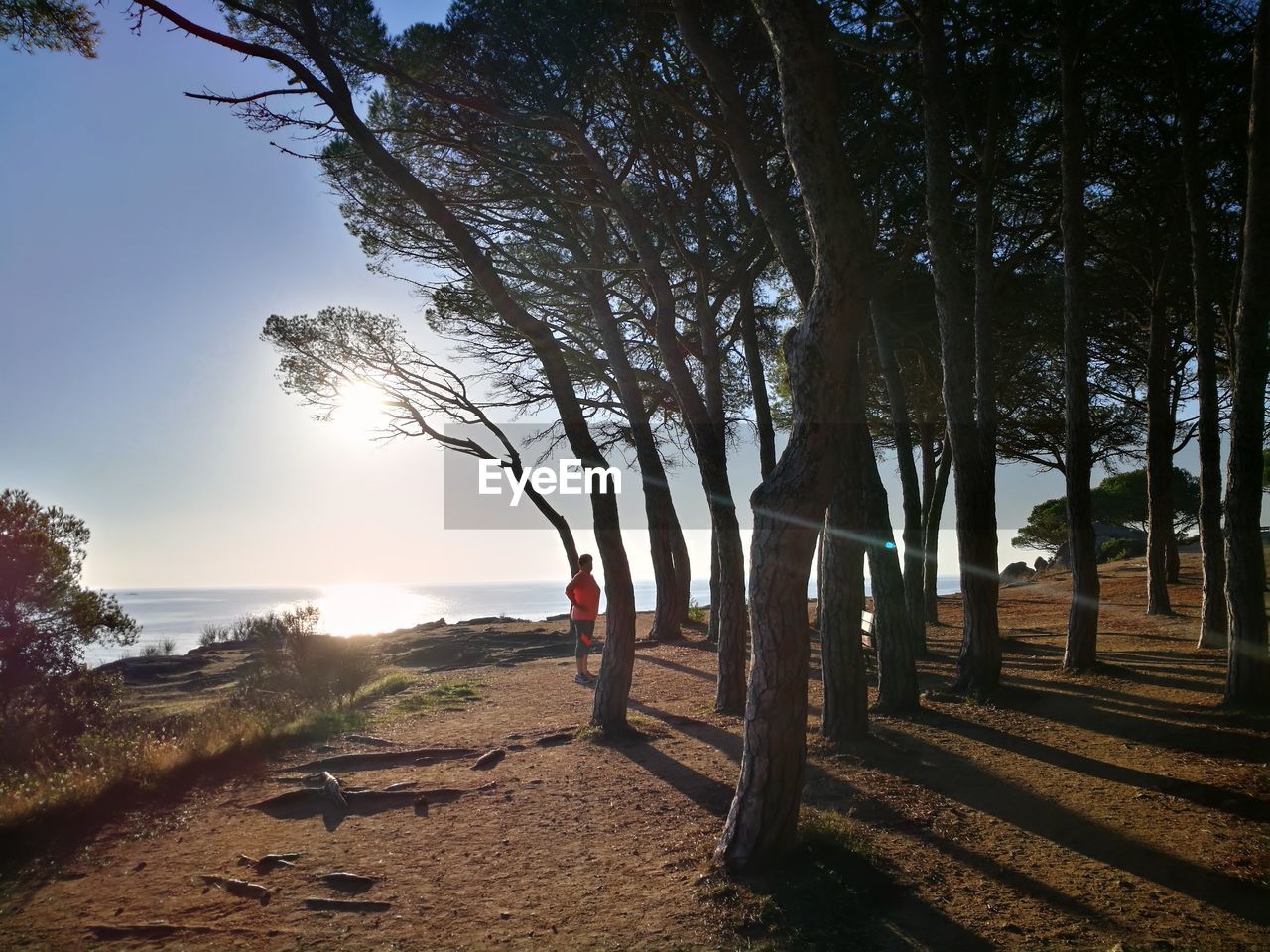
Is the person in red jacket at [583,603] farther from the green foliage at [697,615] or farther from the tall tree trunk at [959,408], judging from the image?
the green foliage at [697,615]

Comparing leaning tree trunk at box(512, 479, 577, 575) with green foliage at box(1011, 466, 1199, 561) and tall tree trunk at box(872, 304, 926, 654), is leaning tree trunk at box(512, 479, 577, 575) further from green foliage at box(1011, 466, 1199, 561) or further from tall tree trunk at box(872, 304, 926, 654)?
green foliage at box(1011, 466, 1199, 561)

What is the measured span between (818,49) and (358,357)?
16058 mm

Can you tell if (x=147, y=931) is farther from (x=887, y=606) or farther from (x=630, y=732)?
(x=887, y=606)

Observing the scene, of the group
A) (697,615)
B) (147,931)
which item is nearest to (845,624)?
(147,931)

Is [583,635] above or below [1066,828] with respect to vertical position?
above

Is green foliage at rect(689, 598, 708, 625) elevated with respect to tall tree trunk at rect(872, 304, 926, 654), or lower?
lower

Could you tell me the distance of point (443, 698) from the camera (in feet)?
37.9

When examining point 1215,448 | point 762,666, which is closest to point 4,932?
point 762,666

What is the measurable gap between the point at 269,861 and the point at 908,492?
1233 cm

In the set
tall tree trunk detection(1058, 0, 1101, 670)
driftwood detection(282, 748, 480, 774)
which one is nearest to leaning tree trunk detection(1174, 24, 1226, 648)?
tall tree trunk detection(1058, 0, 1101, 670)

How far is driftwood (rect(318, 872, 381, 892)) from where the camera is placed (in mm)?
4904

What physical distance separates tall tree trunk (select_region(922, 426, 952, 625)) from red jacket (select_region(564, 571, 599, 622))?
360 inches

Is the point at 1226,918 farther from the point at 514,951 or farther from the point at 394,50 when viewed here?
the point at 394,50

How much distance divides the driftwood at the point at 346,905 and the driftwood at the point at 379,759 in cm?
319
